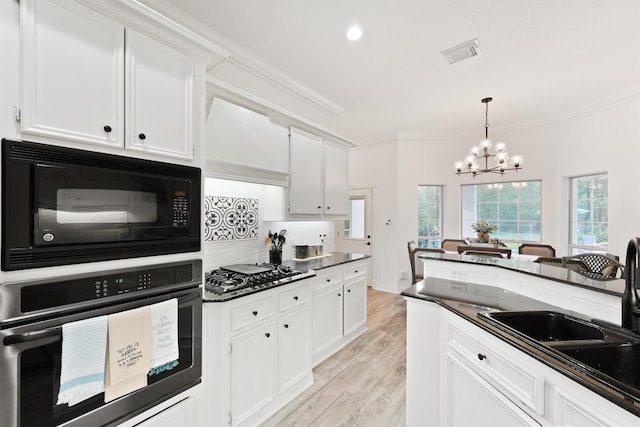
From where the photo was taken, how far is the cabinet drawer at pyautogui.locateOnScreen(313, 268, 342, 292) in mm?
2775

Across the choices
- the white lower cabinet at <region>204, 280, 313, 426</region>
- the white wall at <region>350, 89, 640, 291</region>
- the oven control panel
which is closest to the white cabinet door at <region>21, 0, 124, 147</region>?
the oven control panel

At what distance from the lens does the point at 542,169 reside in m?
4.91

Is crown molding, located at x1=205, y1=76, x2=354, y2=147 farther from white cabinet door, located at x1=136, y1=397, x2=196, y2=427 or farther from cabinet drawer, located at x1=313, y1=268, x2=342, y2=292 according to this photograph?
white cabinet door, located at x1=136, y1=397, x2=196, y2=427

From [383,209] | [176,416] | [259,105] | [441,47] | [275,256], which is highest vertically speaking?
[441,47]

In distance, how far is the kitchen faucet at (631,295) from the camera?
114 cm

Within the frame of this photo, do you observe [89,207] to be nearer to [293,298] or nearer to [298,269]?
[293,298]

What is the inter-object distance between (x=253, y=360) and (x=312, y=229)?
1.92 m

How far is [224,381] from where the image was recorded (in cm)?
179

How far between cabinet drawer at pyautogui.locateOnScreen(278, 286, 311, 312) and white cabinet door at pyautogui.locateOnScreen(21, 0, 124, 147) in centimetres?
148

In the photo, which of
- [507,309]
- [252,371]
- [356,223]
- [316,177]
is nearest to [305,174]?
[316,177]

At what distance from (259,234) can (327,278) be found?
85cm

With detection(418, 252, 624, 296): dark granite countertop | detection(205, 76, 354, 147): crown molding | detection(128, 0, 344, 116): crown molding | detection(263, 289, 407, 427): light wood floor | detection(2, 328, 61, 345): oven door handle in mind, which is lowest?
detection(263, 289, 407, 427): light wood floor

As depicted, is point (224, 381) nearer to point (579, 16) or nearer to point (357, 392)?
point (357, 392)

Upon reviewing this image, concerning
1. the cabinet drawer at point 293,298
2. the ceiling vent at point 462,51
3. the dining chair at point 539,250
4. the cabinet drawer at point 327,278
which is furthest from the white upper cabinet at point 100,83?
the dining chair at point 539,250
